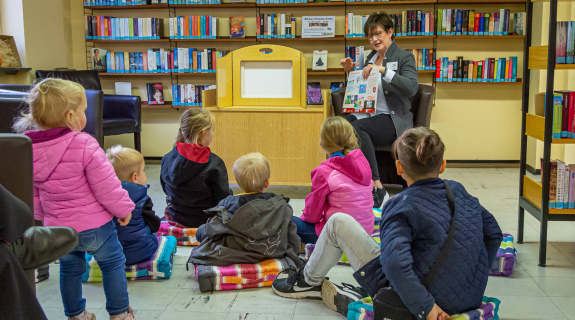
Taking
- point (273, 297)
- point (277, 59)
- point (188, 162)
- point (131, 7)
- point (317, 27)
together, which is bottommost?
point (273, 297)

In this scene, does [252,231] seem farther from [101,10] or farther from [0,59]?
[101,10]

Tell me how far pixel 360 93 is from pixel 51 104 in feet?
8.84

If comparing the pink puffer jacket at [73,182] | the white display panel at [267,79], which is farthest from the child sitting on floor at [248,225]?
the white display panel at [267,79]

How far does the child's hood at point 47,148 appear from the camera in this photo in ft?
6.60

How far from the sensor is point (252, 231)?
266 centimetres

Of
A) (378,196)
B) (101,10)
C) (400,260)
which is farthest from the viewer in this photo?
(101,10)

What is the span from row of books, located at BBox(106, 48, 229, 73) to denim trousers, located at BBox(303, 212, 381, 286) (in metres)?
4.09

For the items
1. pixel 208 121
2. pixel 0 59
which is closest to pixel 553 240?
pixel 208 121

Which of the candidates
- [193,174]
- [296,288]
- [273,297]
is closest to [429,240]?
[296,288]

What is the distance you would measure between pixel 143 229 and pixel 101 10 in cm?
442

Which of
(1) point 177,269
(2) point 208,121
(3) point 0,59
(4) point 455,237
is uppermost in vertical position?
(3) point 0,59

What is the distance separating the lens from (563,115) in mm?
2904

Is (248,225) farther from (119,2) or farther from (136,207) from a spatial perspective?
(119,2)

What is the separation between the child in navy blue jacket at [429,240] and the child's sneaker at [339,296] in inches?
13.4
